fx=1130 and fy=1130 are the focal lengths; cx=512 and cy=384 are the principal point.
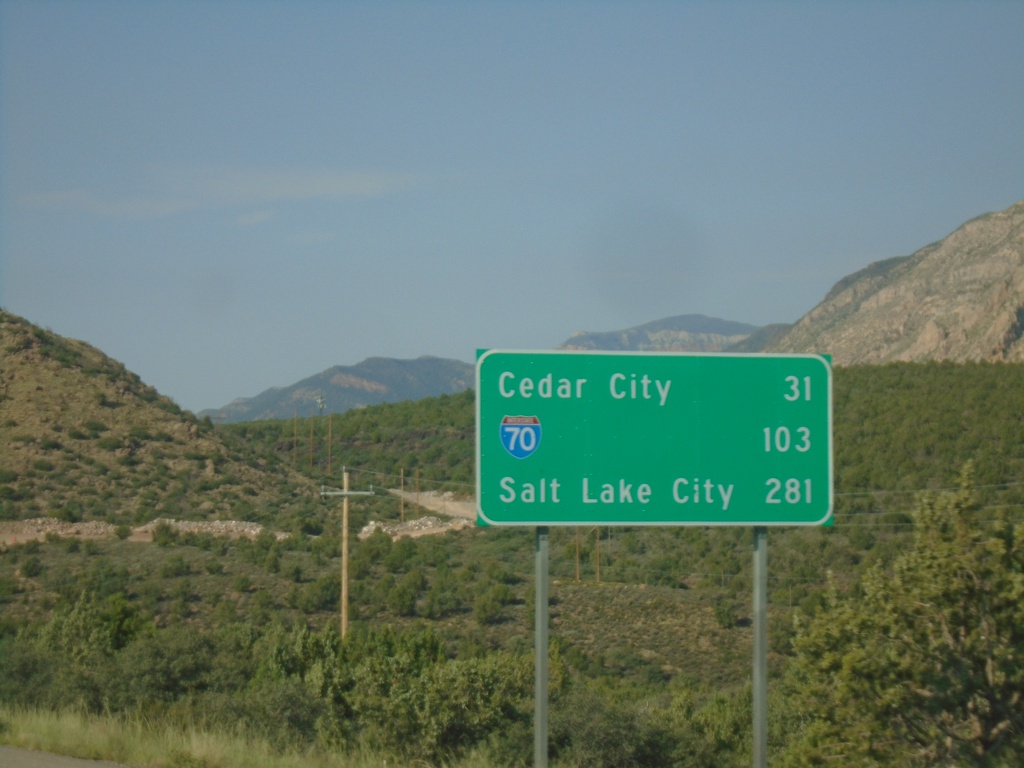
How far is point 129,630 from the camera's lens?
2673 cm

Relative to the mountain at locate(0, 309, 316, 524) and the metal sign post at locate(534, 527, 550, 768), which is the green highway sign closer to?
the metal sign post at locate(534, 527, 550, 768)

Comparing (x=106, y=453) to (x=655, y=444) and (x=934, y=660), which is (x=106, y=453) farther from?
(x=934, y=660)

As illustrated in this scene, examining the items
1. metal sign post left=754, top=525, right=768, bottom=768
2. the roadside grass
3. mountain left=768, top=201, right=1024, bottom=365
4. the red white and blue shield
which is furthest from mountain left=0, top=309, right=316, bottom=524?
mountain left=768, top=201, right=1024, bottom=365

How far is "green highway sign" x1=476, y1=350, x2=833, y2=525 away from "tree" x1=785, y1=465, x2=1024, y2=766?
5.20ft

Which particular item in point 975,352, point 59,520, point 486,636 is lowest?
point 486,636

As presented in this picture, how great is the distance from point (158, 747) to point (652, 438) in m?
5.53

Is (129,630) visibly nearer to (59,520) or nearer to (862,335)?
(59,520)

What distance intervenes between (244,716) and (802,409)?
736cm

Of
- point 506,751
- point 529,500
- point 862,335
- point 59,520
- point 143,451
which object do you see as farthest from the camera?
point 862,335

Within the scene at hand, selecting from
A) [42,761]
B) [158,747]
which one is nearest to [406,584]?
[158,747]

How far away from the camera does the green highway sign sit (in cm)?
775

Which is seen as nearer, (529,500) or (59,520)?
(529,500)

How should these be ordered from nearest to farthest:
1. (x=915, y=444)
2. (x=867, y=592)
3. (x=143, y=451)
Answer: (x=867, y=592)
(x=915, y=444)
(x=143, y=451)

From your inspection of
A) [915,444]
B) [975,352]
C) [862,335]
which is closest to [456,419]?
[915,444]
